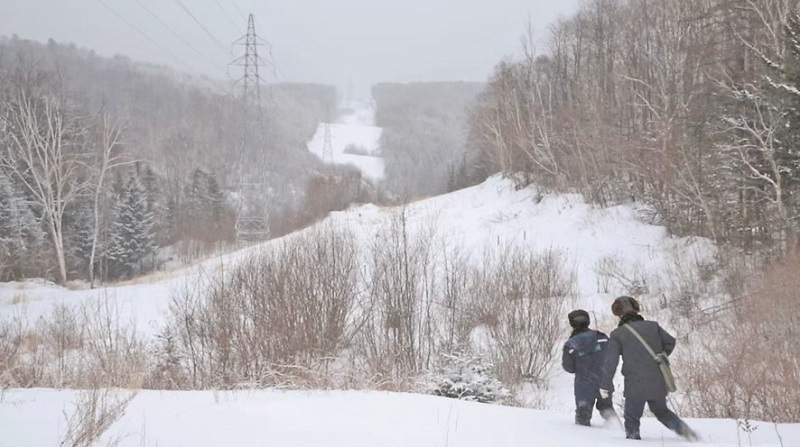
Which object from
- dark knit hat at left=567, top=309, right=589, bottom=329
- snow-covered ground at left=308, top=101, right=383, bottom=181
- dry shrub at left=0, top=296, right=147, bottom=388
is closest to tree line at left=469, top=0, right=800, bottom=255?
dark knit hat at left=567, top=309, right=589, bottom=329

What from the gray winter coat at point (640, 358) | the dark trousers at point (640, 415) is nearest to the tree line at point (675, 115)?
the gray winter coat at point (640, 358)

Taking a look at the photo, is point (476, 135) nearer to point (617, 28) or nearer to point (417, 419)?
point (617, 28)

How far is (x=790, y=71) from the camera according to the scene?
42.5 feet

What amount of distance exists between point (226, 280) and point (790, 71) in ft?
48.1

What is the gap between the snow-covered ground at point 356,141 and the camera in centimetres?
9182

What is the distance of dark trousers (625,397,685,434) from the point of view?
5250mm

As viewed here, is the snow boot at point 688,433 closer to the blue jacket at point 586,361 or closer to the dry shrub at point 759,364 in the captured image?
the blue jacket at point 586,361

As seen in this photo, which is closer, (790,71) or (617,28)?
(790,71)

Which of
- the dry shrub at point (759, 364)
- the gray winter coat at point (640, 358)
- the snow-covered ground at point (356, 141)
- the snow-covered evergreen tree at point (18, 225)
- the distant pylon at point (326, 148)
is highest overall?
the snow-covered ground at point (356, 141)

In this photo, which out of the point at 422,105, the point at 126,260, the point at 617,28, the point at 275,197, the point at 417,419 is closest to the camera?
the point at 417,419

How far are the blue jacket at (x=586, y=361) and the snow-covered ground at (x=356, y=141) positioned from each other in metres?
74.5

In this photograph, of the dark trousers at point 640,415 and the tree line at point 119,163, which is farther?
the tree line at point 119,163

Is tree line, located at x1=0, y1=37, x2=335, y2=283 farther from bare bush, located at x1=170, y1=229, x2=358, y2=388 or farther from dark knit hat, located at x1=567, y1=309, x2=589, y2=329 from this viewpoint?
dark knit hat, located at x1=567, y1=309, x2=589, y2=329

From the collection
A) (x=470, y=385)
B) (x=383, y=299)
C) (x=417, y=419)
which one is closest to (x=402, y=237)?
(x=383, y=299)
